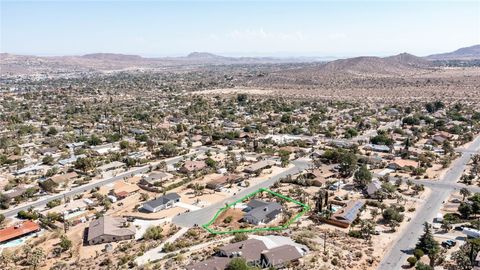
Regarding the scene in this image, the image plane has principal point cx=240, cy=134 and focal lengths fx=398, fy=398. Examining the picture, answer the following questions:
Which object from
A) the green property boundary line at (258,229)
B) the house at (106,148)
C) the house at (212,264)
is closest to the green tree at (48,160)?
the house at (106,148)

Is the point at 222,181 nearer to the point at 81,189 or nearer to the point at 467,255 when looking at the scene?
the point at 81,189

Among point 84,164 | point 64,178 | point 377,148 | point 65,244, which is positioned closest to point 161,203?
point 65,244

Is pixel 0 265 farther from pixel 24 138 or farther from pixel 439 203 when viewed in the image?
pixel 24 138

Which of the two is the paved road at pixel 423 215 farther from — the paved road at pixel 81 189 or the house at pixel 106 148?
the house at pixel 106 148

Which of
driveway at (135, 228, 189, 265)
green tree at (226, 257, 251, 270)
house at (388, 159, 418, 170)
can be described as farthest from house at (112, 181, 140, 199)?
house at (388, 159, 418, 170)

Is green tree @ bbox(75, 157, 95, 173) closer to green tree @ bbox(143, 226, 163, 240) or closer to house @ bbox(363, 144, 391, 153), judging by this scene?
green tree @ bbox(143, 226, 163, 240)

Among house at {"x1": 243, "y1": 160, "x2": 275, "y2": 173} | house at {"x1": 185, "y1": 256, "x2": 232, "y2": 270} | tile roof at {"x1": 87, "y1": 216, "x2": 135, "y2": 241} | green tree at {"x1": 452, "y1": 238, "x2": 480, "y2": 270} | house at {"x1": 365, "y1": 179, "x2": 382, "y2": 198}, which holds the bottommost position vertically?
tile roof at {"x1": 87, "y1": 216, "x2": 135, "y2": 241}
